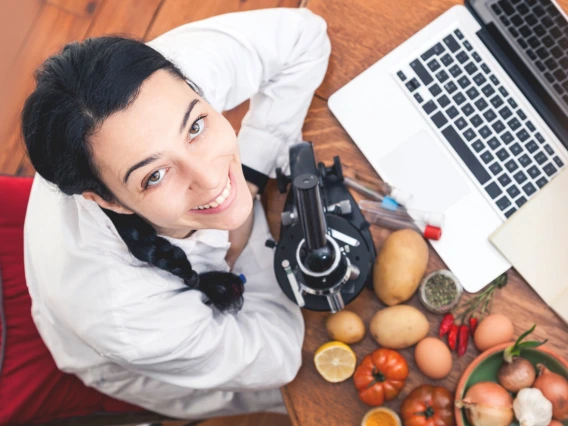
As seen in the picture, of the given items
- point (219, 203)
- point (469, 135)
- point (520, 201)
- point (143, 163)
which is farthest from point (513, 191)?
point (143, 163)

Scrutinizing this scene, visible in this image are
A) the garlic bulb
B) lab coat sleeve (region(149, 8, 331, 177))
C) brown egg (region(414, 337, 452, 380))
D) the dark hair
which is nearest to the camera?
the dark hair

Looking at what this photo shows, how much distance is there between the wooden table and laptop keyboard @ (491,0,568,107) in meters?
0.09

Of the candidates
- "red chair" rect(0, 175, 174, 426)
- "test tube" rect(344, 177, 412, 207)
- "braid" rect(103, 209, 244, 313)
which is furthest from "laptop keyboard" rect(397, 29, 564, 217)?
"red chair" rect(0, 175, 174, 426)

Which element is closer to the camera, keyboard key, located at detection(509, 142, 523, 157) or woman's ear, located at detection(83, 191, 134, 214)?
woman's ear, located at detection(83, 191, 134, 214)

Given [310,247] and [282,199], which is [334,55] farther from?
[310,247]

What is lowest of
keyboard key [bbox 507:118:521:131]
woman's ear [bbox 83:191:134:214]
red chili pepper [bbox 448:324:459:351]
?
woman's ear [bbox 83:191:134:214]

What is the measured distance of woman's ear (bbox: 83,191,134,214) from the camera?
0.87 meters

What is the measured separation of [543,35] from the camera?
986 millimetres

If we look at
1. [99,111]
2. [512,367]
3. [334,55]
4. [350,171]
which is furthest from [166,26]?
[512,367]

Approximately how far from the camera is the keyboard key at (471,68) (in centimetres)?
103

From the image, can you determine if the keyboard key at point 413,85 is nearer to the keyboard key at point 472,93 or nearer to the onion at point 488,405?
the keyboard key at point 472,93

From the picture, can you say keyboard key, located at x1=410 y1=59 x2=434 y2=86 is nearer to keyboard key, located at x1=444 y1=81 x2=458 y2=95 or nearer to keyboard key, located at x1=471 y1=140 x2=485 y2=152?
keyboard key, located at x1=444 y1=81 x2=458 y2=95

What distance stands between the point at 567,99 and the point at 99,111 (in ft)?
2.50

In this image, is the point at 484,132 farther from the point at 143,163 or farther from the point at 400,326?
the point at 143,163
